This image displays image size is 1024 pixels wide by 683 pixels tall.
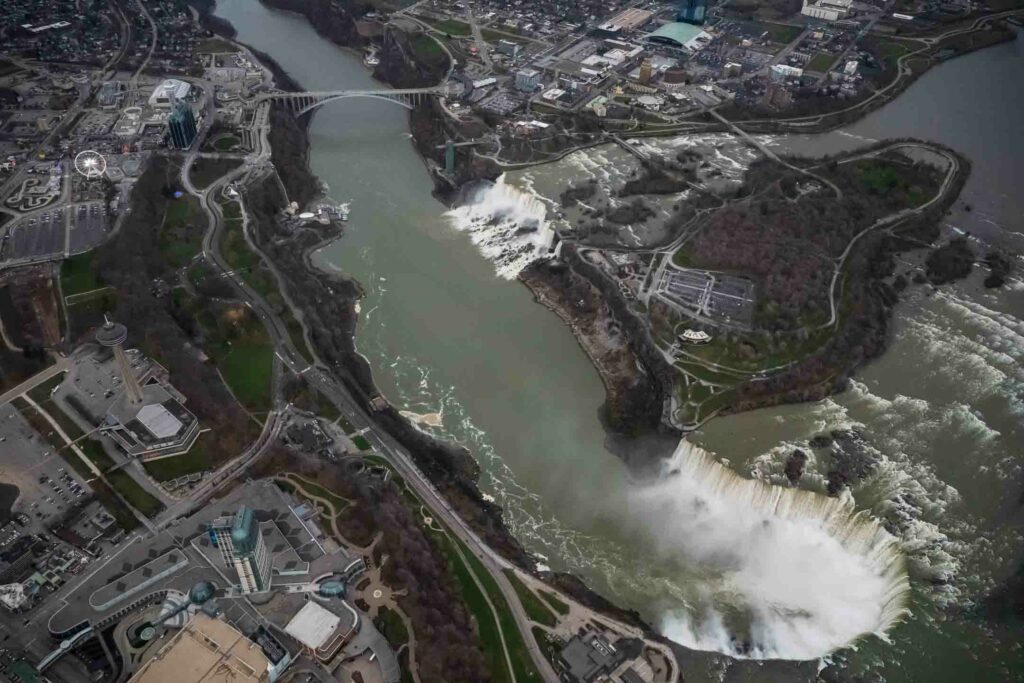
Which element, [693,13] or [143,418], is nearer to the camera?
[143,418]

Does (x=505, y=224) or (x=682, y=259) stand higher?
(x=682, y=259)

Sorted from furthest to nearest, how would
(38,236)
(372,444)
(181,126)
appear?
(181,126), (38,236), (372,444)

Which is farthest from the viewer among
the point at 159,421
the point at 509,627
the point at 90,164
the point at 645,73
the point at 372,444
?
the point at 645,73

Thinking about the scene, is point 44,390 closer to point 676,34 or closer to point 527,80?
point 527,80

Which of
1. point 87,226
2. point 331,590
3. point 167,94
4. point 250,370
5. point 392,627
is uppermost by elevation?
point 167,94

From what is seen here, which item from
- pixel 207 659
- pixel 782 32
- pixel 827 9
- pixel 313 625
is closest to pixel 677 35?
pixel 782 32

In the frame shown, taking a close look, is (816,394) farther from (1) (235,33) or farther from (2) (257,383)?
(1) (235,33)

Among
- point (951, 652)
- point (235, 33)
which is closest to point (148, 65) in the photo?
point (235, 33)
